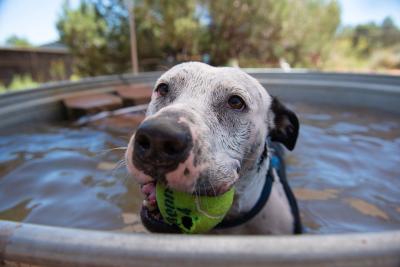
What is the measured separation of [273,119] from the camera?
2.41 m

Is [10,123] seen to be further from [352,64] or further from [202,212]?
[352,64]

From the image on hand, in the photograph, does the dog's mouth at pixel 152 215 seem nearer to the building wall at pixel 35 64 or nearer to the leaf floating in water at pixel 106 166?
the leaf floating in water at pixel 106 166

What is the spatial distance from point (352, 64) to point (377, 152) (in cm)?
1293

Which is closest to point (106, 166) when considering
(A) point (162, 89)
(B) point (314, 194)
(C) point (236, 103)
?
(A) point (162, 89)

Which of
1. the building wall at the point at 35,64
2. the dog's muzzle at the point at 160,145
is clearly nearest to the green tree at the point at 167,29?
the building wall at the point at 35,64

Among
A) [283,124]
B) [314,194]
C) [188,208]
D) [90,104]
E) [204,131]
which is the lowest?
[314,194]

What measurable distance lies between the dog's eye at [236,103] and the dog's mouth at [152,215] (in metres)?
0.64

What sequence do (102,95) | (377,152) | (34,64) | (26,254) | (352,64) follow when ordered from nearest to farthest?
(26,254), (377,152), (102,95), (34,64), (352,64)

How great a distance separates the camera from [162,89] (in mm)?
2082

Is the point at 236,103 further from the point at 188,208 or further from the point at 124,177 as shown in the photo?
the point at 124,177

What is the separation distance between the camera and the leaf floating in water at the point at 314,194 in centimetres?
334

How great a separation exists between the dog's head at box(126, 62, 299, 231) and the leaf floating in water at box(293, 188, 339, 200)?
110 cm

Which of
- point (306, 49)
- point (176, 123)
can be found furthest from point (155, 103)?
point (306, 49)

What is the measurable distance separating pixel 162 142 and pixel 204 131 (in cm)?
29
